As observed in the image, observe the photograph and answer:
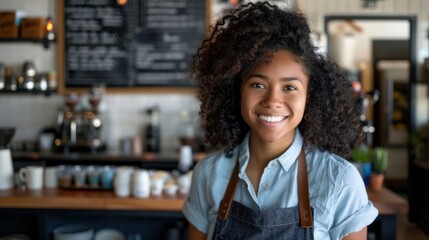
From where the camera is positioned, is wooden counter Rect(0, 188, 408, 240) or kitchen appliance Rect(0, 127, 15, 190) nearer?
wooden counter Rect(0, 188, 408, 240)

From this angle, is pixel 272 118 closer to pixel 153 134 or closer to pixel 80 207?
pixel 80 207

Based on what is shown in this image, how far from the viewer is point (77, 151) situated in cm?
443

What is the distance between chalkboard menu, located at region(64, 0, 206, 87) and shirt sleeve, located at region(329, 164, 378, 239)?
362 cm

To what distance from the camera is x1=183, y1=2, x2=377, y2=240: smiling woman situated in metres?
1.21

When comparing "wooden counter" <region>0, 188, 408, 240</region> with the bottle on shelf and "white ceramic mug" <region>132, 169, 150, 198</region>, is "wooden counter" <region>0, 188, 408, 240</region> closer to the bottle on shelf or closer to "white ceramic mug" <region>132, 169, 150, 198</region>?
"white ceramic mug" <region>132, 169, 150, 198</region>

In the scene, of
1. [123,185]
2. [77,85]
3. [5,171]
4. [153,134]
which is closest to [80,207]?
[123,185]

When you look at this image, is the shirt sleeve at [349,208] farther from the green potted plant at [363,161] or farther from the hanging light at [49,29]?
the hanging light at [49,29]

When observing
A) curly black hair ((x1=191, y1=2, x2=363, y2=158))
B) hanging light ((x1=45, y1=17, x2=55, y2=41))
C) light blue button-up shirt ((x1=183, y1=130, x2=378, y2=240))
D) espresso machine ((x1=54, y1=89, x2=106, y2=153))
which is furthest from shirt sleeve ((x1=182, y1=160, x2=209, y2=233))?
hanging light ((x1=45, y1=17, x2=55, y2=41))

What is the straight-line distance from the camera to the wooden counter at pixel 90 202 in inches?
98.7

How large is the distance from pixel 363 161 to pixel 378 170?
97 mm

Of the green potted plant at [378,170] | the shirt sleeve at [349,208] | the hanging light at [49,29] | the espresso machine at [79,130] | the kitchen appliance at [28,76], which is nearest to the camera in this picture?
the shirt sleeve at [349,208]

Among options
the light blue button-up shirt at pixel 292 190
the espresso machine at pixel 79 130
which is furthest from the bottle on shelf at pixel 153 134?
the light blue button-up shirt at pixel 292 190

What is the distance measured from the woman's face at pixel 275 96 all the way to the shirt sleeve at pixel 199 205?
0.22m

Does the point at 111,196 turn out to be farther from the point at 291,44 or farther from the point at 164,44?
the point at 164,44
